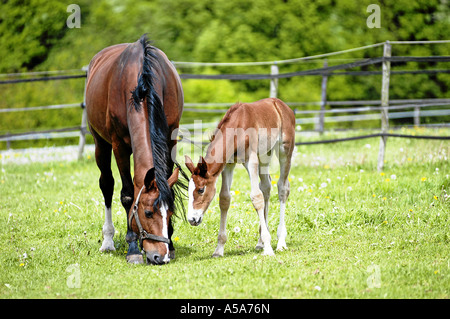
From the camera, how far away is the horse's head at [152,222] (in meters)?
4.14

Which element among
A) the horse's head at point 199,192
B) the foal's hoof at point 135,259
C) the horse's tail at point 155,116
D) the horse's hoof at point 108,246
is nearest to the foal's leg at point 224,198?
the horse's head at point 199,192

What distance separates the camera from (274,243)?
5.23 metres

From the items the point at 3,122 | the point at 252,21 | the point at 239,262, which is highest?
the point at 252,21

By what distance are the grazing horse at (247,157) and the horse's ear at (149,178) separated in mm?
381

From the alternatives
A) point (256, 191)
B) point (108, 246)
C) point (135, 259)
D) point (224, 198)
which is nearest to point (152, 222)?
point (135, 259)

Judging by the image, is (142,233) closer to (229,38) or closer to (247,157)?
(247,157)

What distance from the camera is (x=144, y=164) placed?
14.2 feet

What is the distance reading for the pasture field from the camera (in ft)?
12.2

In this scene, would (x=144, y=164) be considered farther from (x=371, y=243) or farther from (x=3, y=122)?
(x=3, y=122)

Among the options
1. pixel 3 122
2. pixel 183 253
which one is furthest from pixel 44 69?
pixel 183 253

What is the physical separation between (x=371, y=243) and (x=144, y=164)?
2.17m

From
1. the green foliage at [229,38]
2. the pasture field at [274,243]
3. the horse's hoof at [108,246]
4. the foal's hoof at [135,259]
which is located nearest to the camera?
the pasture field at [274,243]

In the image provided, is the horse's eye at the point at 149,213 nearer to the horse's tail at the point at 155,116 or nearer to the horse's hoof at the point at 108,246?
the horse's tail at the point at 155,116

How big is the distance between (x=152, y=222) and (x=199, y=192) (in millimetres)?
465
